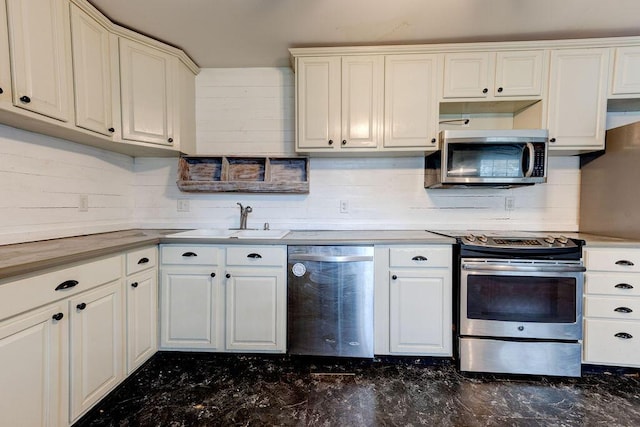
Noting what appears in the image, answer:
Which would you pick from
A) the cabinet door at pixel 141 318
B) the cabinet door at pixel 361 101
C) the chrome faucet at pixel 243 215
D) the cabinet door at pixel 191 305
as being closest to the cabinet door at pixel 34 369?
the cabinet door at pixel 141 318

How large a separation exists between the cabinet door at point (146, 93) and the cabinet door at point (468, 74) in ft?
7.26

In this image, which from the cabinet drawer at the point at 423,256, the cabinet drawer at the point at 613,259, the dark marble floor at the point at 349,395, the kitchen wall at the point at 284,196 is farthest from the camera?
the kitchen wall at the point at 284,196

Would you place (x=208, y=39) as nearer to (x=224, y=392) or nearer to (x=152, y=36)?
(x=152, y=36)

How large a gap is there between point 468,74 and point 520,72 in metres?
0.39

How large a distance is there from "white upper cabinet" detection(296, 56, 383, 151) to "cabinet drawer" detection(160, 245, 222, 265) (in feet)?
3.56

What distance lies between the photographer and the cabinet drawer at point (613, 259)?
1.88m

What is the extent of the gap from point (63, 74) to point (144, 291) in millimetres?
1413

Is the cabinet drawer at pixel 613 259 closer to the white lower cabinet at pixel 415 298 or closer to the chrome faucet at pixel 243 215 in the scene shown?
the white lower cabinet at pixel 415 298

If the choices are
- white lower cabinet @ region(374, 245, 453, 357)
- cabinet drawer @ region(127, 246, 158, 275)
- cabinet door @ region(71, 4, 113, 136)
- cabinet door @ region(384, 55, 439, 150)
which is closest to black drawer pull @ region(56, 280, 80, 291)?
cabinet drawer @ region(127, 246, 158, 275)

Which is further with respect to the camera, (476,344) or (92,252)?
(476,344)

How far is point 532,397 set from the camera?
1.73 m

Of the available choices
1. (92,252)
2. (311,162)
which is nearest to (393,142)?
(311,162)

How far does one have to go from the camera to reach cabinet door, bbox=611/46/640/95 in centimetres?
208

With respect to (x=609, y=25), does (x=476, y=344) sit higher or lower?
lower
